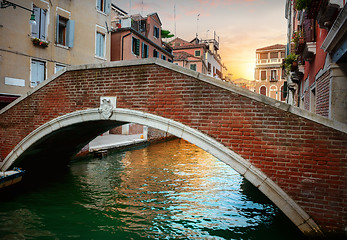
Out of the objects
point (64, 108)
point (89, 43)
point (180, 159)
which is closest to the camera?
point (64, 108)

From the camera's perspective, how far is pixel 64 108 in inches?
265

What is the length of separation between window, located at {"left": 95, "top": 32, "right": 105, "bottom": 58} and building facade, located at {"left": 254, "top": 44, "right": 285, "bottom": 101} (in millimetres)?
20958

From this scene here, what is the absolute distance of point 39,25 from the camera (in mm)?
11570

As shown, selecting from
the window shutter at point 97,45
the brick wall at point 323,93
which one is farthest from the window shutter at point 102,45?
the brick wall at point 323,93

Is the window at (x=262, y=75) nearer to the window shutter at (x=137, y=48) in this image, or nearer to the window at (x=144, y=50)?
the window at (x=144, y=50)

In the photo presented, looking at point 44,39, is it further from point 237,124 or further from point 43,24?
point 237,124

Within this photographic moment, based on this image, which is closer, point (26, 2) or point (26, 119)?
point (26, 119)

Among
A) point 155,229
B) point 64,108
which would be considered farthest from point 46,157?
point 155,229

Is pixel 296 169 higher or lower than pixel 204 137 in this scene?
lower

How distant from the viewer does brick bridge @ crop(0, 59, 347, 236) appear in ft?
13.8

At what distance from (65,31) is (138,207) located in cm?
1018

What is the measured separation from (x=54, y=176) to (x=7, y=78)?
176 inches

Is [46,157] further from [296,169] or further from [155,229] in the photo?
[296,169]

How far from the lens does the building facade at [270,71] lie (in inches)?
1195
